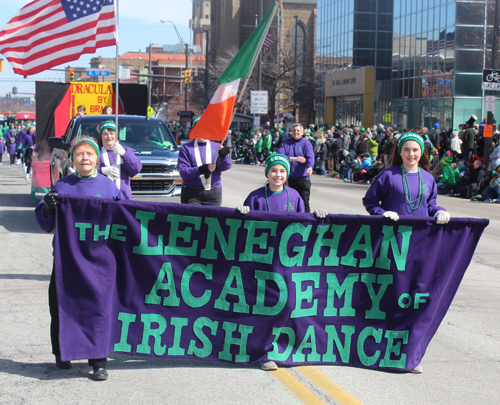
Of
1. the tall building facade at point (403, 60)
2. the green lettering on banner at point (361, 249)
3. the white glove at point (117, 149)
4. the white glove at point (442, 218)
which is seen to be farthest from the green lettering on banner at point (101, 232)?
the tall building facade at point (403, 60)

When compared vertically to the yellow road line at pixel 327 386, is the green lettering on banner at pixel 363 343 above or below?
above

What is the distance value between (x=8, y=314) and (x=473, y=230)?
4.32 m

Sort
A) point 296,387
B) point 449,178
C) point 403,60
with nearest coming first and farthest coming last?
point 296,387 < point 449,178 < point 403,60

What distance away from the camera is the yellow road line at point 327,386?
4207 mm

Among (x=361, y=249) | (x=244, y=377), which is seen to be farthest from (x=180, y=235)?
(x=361, y=249)

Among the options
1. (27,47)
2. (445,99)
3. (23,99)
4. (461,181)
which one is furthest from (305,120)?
(23,99)

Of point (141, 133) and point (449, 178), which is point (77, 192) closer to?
point (141, 133)

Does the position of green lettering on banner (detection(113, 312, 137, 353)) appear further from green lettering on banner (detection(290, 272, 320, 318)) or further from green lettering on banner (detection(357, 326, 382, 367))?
green lettering on banner (detection(357, 326, 382, 367))

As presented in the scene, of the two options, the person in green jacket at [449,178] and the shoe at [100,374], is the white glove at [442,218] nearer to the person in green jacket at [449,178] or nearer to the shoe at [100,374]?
the shoe at [100,374]

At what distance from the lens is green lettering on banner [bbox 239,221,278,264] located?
4898mm

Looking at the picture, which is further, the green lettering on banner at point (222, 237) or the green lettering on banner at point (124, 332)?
the green lettering on banner at point (222, 237)

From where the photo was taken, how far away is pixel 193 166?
24.5ft

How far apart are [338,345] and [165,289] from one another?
136cm

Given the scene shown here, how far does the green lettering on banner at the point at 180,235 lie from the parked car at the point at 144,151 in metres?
5.36
